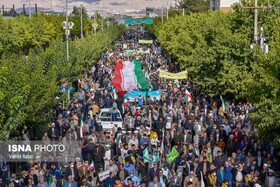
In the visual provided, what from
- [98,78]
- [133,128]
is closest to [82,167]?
[133,128]

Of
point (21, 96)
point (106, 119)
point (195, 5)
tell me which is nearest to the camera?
point (21, 96)

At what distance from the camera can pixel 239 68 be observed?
3219 cm

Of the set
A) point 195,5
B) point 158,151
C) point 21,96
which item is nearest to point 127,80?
point 158,151

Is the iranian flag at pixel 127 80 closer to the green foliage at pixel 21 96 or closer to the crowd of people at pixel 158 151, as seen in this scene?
the crowd of people at pixel 158 151

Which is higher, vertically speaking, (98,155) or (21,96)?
(21,96)

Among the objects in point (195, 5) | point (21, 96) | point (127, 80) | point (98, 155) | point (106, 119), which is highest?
point (195, 5)

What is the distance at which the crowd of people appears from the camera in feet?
59.1

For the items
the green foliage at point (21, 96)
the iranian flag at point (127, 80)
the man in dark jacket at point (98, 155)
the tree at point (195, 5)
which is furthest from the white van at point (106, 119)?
the tree at point (195, 5)

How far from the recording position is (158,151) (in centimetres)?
2080

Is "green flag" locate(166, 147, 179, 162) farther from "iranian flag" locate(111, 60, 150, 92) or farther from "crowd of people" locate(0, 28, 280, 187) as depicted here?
"iranian flag" locate(111, 60, 150, 92)

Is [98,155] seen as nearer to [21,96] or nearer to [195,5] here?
[21,96]

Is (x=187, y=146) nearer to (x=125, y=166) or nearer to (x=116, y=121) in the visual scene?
(x=125, y=166)

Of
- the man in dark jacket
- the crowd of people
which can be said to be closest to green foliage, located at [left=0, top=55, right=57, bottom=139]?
the crowd of people

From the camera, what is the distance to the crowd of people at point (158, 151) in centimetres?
1800
